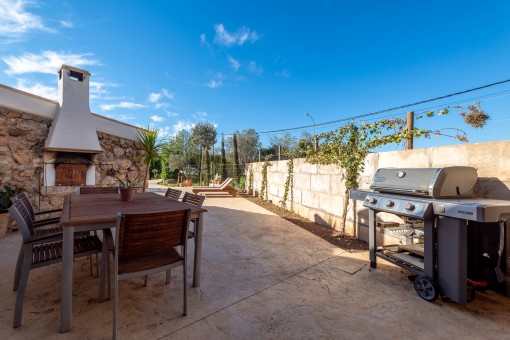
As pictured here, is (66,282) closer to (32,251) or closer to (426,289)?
(32,251)

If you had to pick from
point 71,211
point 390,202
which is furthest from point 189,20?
point 390,202

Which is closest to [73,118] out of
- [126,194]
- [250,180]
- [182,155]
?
[126,194]

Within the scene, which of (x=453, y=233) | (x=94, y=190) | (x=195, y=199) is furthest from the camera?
(x=94, y=190)

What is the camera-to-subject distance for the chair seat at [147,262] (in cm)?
147

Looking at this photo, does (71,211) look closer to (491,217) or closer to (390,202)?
(390,202)

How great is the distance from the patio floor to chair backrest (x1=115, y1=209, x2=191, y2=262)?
0.48 meters

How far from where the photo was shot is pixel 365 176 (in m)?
3.52

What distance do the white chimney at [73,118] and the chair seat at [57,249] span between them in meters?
3.55

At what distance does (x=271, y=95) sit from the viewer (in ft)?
47.9

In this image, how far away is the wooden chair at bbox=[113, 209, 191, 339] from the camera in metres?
1.38

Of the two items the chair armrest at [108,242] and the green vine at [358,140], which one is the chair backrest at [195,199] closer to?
the chair armrest at [108,242]

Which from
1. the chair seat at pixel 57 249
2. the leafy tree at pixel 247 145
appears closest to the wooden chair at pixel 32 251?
the chair seat at pixel 57 249

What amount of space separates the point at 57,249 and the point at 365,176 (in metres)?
3.88

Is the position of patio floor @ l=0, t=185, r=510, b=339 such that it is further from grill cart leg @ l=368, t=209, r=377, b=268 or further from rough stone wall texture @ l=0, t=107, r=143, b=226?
rough stone wall texture @ l=0, t=107, r=143, b=226
